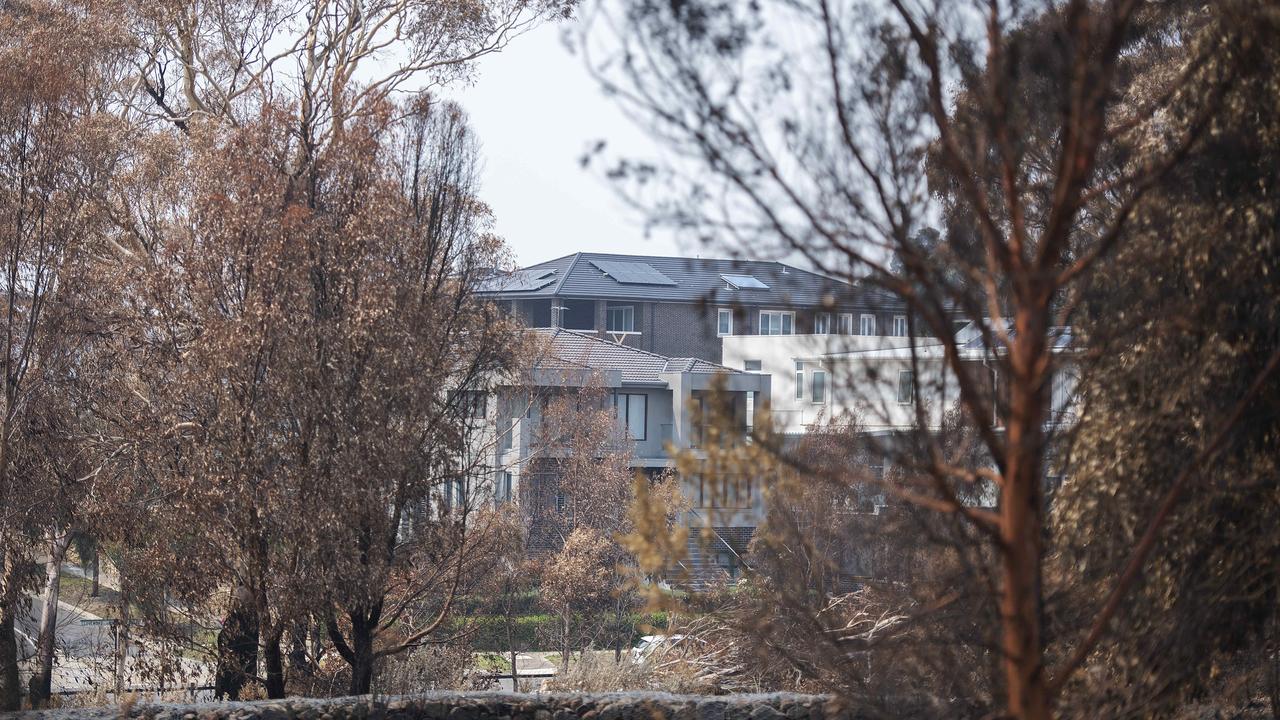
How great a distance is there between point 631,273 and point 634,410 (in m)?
10.6

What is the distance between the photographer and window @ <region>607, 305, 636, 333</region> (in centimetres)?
4412

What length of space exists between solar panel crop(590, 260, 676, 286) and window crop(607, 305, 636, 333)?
1.06 meters

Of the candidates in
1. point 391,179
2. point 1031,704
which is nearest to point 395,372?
point 391,179

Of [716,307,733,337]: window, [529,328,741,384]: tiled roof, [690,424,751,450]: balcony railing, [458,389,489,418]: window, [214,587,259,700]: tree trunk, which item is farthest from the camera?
[716,307,733,337]: window

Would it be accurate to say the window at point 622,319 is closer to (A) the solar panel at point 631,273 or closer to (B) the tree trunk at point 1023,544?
(A) the solar panel at point 631,273

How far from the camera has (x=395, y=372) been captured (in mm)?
11117

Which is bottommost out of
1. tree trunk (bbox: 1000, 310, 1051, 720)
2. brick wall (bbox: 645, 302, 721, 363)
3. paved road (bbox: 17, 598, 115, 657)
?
paved road (bbox: 17, 598, 115, 657)

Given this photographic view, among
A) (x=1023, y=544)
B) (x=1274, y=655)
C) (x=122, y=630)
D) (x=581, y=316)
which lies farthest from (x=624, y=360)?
(x=1023, y=544)

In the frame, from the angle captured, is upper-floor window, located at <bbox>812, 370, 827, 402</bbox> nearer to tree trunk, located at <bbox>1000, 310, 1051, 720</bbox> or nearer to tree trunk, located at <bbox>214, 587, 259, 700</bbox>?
tree trunk, located at <bbox>1000, 310, 1051, 720</bbox>

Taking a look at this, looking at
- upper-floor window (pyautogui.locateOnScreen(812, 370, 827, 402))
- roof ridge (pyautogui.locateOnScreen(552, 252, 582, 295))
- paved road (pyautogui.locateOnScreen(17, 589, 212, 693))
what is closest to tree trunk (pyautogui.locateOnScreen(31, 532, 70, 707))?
paved road (pyautogui.locateOnScreen(17, 589, 212, 693))

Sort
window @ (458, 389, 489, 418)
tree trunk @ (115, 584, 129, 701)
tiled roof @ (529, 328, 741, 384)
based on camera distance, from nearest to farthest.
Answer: window @ (458, 389, 489, 418) < tree trunk @ (115, 584, 129, 701) < tiled roof @ (529, 328, 741, 384)

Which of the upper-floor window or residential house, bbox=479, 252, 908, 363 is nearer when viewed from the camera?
the upper-floor window

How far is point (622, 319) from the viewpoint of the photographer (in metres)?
44.2

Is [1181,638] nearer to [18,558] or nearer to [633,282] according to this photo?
[18,558]
